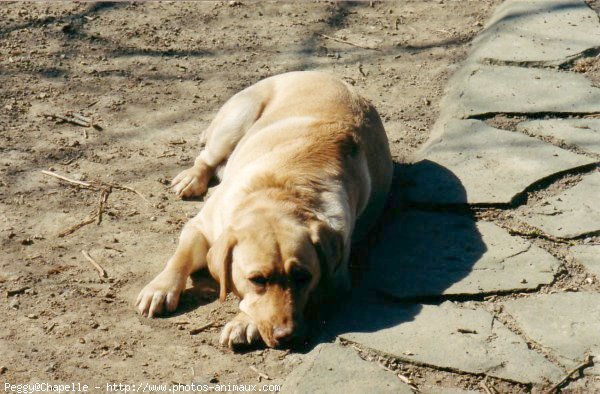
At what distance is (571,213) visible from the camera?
4.98 metres

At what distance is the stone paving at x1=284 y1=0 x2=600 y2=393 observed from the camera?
386 centimetres

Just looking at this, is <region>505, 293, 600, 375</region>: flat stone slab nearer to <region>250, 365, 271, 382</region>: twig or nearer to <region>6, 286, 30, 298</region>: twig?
<region>250, 365, 271, 382</region>: twig

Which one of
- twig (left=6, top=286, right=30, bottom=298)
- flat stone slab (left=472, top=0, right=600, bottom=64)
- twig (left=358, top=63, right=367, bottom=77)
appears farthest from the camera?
twig (left=358, top=63, right=367, bottom=77)

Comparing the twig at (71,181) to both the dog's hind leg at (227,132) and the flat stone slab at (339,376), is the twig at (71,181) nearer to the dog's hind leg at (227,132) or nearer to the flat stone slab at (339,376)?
the dog's hind leg at (227,132)

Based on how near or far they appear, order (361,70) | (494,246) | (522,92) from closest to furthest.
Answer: (494,246)
(522,92)
(361,70)

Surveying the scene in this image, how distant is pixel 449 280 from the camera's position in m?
4.46

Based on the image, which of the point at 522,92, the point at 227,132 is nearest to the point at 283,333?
the point at 227,132

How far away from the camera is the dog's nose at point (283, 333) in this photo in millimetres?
3932

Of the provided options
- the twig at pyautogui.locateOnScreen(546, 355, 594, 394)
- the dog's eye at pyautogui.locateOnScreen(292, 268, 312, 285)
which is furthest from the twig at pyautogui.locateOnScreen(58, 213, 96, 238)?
the twig at pyautogui.locateOnScreen(546, 355, 594, 394)

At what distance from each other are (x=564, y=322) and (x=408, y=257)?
0.87 metres

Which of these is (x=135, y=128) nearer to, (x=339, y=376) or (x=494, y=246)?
(x=494, y=246)

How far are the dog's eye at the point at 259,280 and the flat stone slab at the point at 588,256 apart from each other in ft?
5.16

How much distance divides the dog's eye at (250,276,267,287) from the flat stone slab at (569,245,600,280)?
157 cm

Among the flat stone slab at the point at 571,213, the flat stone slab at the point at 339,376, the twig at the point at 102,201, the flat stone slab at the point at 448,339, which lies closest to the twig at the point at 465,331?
the flat stone slab at the point at 448,339
